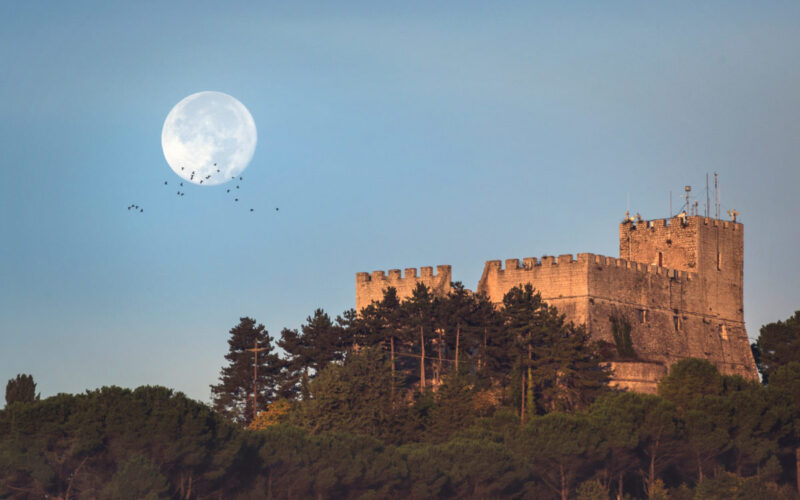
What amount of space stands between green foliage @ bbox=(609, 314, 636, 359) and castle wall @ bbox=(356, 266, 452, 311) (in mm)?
8919

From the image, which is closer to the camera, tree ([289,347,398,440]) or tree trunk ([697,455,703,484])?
tree trunk ([697,455,703,484])

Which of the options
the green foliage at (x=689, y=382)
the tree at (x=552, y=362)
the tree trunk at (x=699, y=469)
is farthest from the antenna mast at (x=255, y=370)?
the tree trunk at (x=699, y=469)

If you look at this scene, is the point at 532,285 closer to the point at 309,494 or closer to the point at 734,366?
the point at 734,366

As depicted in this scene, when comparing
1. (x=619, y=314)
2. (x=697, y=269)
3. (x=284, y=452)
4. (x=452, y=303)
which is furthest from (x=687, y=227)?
(x=284, y=452)

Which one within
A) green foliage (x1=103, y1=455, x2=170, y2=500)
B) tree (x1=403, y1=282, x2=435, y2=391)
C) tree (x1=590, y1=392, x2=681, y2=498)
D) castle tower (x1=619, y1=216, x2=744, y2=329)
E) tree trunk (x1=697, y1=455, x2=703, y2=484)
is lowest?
green foliage (x1=103, y1=455, x2=170, y2=500)

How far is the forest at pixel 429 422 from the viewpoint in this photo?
58.8 meters

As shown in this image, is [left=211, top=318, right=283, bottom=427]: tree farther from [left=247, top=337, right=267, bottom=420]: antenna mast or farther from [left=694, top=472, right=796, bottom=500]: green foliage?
[left=694, top=472, right=796, bottom=500]: green foliage

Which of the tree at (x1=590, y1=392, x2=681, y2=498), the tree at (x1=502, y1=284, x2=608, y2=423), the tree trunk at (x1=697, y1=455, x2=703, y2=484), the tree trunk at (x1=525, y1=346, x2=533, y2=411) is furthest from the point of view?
the tree at (x1=502, y1=284, x2=608, y2=423)

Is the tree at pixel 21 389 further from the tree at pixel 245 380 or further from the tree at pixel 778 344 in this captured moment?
the tree at pixel 778 344

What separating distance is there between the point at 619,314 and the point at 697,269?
6443 mm

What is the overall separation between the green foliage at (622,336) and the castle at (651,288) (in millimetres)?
217

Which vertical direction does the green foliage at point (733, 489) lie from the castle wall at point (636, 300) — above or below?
below

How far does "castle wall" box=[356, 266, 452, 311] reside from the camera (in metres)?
85.1

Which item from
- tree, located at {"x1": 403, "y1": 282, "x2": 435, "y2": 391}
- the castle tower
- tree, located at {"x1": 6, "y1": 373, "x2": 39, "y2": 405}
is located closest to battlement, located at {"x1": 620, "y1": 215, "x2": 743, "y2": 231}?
the castle tower
